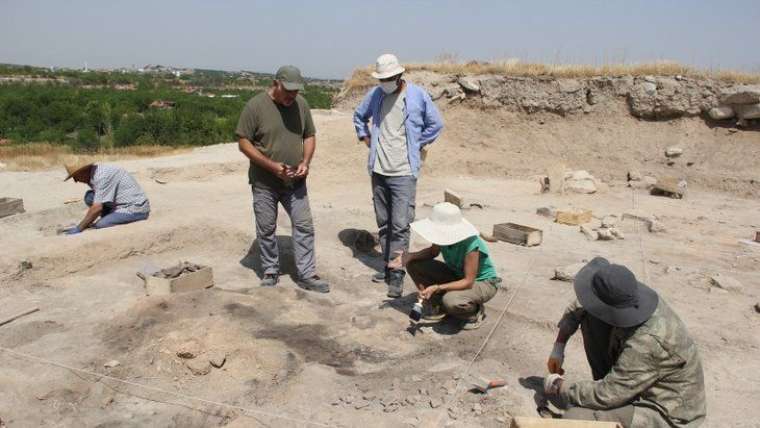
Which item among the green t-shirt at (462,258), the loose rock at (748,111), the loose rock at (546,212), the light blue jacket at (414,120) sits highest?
the light blue jacket at (414,120)

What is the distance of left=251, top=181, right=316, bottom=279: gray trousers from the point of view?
16.9ft

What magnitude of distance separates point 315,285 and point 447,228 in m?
1.70

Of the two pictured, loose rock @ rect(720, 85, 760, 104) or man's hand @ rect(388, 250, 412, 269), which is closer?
man's hand @ rect(388, 250, 412, 269)

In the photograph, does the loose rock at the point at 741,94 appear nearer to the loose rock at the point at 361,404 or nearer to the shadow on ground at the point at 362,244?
the shadow on ground at the point at 362,244

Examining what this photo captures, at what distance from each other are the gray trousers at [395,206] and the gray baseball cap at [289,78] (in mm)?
1145

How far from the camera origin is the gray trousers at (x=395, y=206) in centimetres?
530

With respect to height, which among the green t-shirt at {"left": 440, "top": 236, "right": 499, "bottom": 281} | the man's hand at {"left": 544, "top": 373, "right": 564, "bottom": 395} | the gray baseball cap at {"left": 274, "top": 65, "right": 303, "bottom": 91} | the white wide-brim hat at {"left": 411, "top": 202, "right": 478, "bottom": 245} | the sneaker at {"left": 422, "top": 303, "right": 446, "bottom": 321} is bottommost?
the sneaker at {"left": 422, "top": 303, "right": 446, "bottom": 321}

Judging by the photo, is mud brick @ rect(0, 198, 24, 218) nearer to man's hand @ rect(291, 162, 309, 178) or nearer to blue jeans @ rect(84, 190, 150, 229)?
blue jeans @ rect(84, 190, 150, 229)

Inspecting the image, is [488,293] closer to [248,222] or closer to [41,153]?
[248,222]

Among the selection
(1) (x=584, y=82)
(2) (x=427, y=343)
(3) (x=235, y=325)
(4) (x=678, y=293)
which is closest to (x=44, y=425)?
(3) (x=235, y=325)

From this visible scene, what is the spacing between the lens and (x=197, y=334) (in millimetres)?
4094

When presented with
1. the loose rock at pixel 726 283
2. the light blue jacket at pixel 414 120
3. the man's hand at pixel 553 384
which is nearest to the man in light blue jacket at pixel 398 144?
the light blue jacket at pixel 414 120

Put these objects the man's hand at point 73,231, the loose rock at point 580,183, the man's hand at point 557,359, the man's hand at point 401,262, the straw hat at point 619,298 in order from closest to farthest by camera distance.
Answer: the straw hat at point 619,298
the man's hand at point 557,359
the man's hand at point 401,262
the man's hand at point 73,231
the loose rock at point 580,183

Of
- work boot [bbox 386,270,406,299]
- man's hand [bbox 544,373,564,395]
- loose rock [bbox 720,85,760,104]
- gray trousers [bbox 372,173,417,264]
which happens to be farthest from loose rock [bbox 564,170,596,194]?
man's hand [bbox 544,373,564,395]
